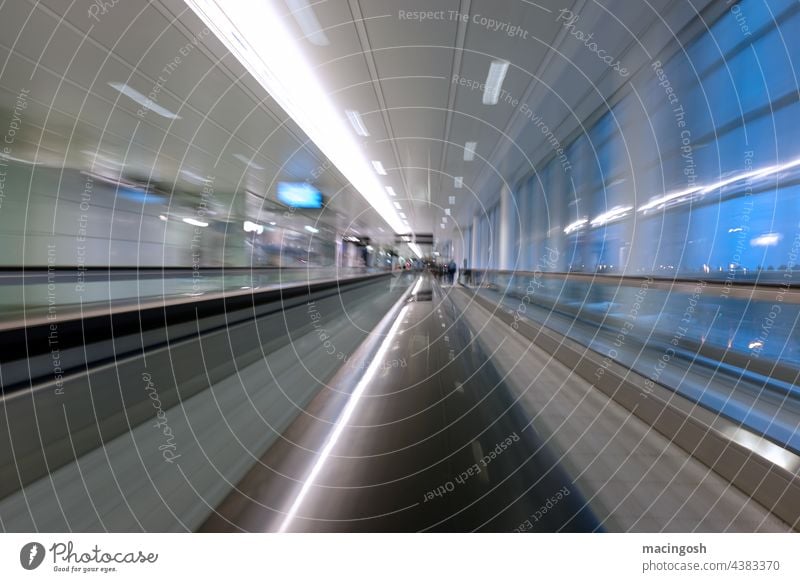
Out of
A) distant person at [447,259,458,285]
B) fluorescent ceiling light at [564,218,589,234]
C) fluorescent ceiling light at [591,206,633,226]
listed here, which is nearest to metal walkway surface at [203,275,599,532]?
fluorescent ceiling light at [591,206,633,226]

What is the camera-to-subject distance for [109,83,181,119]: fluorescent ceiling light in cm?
262

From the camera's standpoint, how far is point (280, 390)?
6.44ft

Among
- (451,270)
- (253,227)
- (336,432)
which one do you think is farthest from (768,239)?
(451,270)

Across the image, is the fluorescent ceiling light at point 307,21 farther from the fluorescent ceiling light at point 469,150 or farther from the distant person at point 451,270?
the distant person at point 451,270

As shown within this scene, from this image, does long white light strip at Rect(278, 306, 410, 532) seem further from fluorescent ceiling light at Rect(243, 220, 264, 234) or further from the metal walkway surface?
fluorescent ceiling light at Rect(243, 220, 264, 234)

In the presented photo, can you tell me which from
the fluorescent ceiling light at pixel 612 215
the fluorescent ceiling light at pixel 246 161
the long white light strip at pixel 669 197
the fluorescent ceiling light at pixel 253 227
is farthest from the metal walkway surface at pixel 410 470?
the fluorescent ceiling light at pixel 253 227

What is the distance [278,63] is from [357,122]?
1.34 m

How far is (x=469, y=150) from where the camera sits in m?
4.54

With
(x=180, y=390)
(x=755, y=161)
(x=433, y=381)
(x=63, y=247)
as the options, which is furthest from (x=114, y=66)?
(x=755, y=161)

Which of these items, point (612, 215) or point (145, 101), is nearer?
point (145, 101)

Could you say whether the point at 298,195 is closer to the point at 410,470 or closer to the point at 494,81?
the point at 494,81

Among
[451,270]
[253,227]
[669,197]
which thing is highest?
[669,197]

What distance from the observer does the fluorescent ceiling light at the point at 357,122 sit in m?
2.82

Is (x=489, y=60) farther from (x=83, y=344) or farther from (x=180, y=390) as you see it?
(x=83, y=344)
